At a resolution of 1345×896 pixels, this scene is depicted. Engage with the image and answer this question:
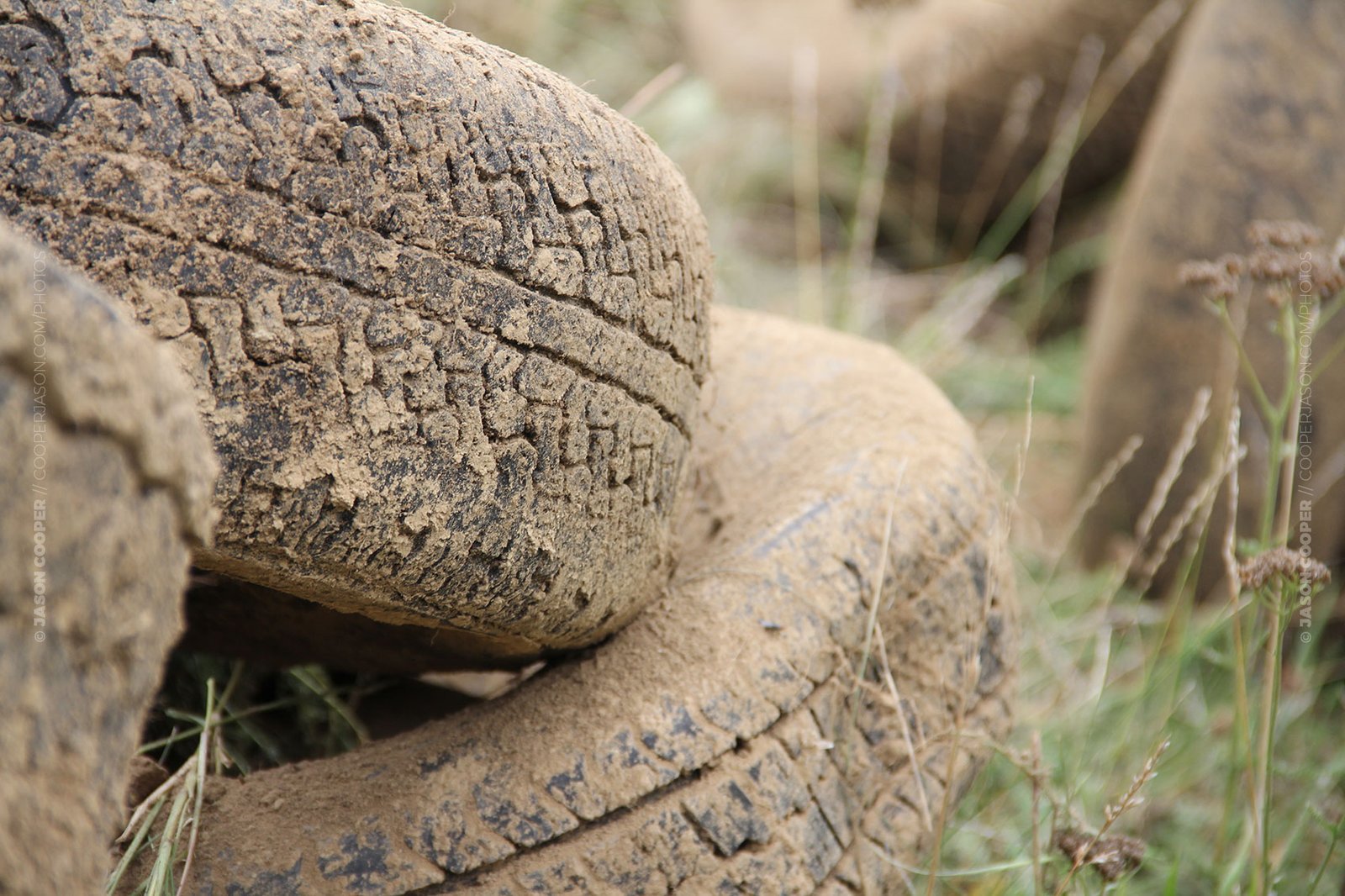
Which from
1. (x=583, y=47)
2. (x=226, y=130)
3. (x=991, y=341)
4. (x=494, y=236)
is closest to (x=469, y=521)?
(x=494, y=236)

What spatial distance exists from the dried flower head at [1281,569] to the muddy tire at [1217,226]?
851 mm

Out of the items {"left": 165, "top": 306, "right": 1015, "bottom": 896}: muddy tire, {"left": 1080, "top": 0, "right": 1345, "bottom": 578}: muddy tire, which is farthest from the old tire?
{"left": 165, "top": 306, "right": 1015, "bottom": 896}: muddy tire

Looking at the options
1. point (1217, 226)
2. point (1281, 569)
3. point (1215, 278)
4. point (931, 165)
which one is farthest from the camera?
point (931, 165)

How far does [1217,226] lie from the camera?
224 centimetres

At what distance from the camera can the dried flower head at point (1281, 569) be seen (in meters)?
1.21

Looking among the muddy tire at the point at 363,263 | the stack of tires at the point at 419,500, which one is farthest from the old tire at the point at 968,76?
the muddy tire at the point at 363,263

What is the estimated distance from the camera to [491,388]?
88 centimetres

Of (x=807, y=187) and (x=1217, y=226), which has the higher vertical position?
(x=1217, y=226)

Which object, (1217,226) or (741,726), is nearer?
(741,726)

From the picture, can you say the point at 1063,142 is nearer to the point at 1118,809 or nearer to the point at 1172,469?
the point at 1172,469

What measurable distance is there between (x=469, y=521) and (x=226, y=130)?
322 mm

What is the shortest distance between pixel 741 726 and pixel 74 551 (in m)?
0.70

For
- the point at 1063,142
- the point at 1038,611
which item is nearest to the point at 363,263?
the point at 1038,611

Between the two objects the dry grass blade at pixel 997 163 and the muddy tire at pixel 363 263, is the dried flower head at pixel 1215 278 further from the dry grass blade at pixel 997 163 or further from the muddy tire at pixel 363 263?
the dry grass blade at pixel 997 163
